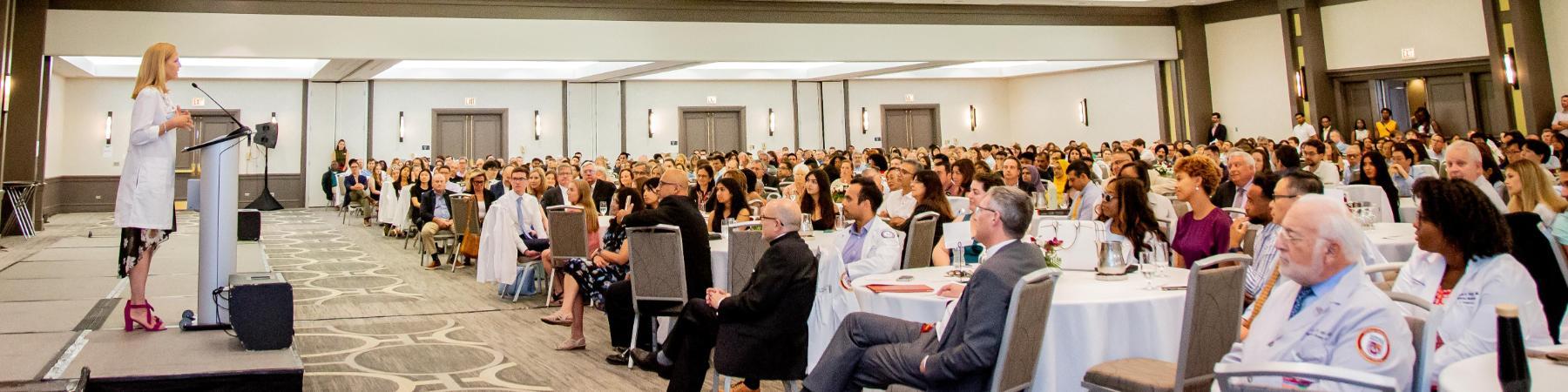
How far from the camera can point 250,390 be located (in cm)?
373

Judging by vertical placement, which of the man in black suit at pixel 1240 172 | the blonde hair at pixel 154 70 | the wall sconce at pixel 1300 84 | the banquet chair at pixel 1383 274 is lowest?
the banquet chair at pixel 1383 274

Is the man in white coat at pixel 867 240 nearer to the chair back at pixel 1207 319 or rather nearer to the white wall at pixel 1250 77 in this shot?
the chair back at pixel 1207 319

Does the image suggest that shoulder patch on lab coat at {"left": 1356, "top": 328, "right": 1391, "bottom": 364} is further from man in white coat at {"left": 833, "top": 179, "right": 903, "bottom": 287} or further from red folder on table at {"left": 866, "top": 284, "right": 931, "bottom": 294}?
man in white coat at {"left": 833, "top": 179, "right": 903, "bottom": 287}

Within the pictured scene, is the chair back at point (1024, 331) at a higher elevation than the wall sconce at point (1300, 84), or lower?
lower

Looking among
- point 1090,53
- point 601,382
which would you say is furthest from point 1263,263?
point 1090,53

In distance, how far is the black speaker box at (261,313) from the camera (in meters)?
3.95

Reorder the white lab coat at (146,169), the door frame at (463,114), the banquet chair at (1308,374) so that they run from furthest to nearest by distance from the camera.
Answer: the door frame at (463,114) → the white lab coat at (146,169) → the banquet chair at (1308,374)

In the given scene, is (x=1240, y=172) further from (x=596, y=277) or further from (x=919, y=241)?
(x=596, y=277)

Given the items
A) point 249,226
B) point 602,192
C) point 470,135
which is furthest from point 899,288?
point 470,135

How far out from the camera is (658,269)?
4.99 metres

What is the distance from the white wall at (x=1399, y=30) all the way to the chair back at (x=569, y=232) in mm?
13512

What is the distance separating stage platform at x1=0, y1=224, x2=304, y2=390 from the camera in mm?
3607

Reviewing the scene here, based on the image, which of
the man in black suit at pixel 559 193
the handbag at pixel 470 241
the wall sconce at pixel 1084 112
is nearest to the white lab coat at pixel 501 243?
the man in black suit at pixel 559 193

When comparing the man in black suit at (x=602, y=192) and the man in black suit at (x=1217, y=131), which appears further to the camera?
the man in black suit at (x=1217, y=131)
